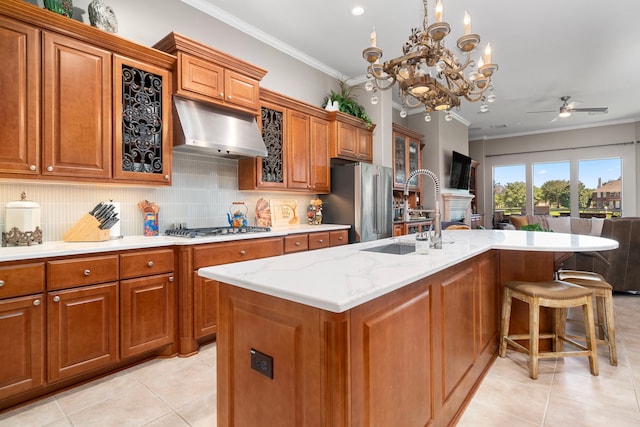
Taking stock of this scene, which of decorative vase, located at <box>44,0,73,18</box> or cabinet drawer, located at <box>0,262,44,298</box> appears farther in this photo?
decorative vase, located at <box>44,0,73,18</box>

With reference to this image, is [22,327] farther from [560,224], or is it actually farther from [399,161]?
[560,224]

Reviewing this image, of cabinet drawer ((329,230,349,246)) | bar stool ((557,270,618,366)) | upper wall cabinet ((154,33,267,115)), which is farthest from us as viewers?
cabinet drawer ((329,230,349,246))

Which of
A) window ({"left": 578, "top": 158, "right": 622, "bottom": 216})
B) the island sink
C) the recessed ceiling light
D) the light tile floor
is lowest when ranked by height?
the light tile floor

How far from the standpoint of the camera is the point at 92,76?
2305 mm

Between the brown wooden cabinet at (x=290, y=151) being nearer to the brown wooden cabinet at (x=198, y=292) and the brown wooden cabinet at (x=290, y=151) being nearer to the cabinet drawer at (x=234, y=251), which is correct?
the cabinet drawer at (x=234, y=251)

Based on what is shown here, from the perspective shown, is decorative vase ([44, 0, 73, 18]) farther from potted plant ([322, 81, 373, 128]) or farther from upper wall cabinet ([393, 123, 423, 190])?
upper wall cabinet ([393, 123, 423, 190])

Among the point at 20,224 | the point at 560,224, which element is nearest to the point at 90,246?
the point at 20,224

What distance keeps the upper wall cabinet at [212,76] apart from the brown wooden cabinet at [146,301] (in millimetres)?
1389

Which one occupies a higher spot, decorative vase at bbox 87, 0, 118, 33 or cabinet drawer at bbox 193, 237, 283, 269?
decorative vase at bbox 87, 0, 118, 33

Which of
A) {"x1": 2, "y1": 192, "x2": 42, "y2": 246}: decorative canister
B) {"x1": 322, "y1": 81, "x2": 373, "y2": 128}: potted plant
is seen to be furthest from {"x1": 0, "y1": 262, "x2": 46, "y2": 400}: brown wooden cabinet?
{"x1": 322, "y1": 81, "x2": 373, "y2": 128}: potted plant

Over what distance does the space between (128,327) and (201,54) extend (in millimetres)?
2246

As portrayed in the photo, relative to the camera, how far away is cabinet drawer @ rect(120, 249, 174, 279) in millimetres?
2227

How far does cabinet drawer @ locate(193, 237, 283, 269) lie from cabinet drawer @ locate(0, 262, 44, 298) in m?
0.92

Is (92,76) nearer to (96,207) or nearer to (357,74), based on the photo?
(96,207)
